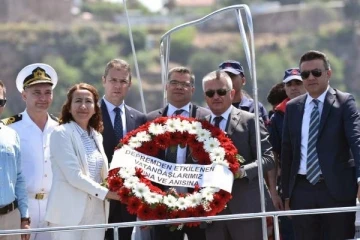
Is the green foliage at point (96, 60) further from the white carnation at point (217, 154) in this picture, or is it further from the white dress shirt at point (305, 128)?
the white carnation at point (217, 154)

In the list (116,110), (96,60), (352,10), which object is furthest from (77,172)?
(352,10)

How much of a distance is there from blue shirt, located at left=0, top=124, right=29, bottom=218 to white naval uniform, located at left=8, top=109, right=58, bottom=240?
322 mm

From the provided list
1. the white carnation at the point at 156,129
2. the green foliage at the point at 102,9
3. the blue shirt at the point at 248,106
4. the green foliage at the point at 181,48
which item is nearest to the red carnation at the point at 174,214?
the white carnation at the point at 156,129

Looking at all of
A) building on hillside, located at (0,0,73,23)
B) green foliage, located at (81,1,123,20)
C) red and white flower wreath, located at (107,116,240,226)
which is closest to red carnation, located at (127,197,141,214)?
red and white flower wreath, located at (107,116,240,226)

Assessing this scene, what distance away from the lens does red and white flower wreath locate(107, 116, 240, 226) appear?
7.42m

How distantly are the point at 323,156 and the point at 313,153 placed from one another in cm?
9

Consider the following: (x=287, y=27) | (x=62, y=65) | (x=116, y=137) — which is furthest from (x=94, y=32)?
(x=116, y=137)

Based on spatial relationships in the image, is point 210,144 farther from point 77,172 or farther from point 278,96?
point 278,96

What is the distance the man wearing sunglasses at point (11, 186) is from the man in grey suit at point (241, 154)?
4.50ft

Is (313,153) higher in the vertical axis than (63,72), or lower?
lower

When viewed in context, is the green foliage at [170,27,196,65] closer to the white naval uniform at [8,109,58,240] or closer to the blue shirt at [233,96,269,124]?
the blue shirt at [233,96,269,124]

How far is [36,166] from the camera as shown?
7.87m

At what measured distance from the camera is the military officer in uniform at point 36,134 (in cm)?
783

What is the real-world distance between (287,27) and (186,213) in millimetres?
127402
